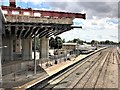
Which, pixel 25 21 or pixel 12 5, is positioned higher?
pixel 12 5

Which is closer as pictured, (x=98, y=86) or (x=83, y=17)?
(x=98, y=86)

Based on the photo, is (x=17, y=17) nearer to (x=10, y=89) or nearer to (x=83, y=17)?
(x=10, y=89)

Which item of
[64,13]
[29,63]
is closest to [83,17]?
[64,13]

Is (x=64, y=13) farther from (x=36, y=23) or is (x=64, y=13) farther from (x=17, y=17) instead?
(x=17, y=17)

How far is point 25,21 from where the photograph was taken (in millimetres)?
30906

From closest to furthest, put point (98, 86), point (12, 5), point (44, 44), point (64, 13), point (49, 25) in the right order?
point (98, 86), point (49, 25), point (12, 5), point (64, 13), point (44, 44)

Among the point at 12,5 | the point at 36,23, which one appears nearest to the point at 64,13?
the point at 12,5

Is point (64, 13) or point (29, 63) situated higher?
point (64, 13)

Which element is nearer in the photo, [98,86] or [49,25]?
[98,86]

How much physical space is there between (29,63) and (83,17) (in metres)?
17.7

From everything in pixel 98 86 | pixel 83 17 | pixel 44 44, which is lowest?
pixel 98 86

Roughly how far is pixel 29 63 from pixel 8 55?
17.1 metres

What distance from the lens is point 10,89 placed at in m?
19.9

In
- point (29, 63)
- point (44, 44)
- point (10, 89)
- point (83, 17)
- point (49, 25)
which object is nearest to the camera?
point (10, 89)
